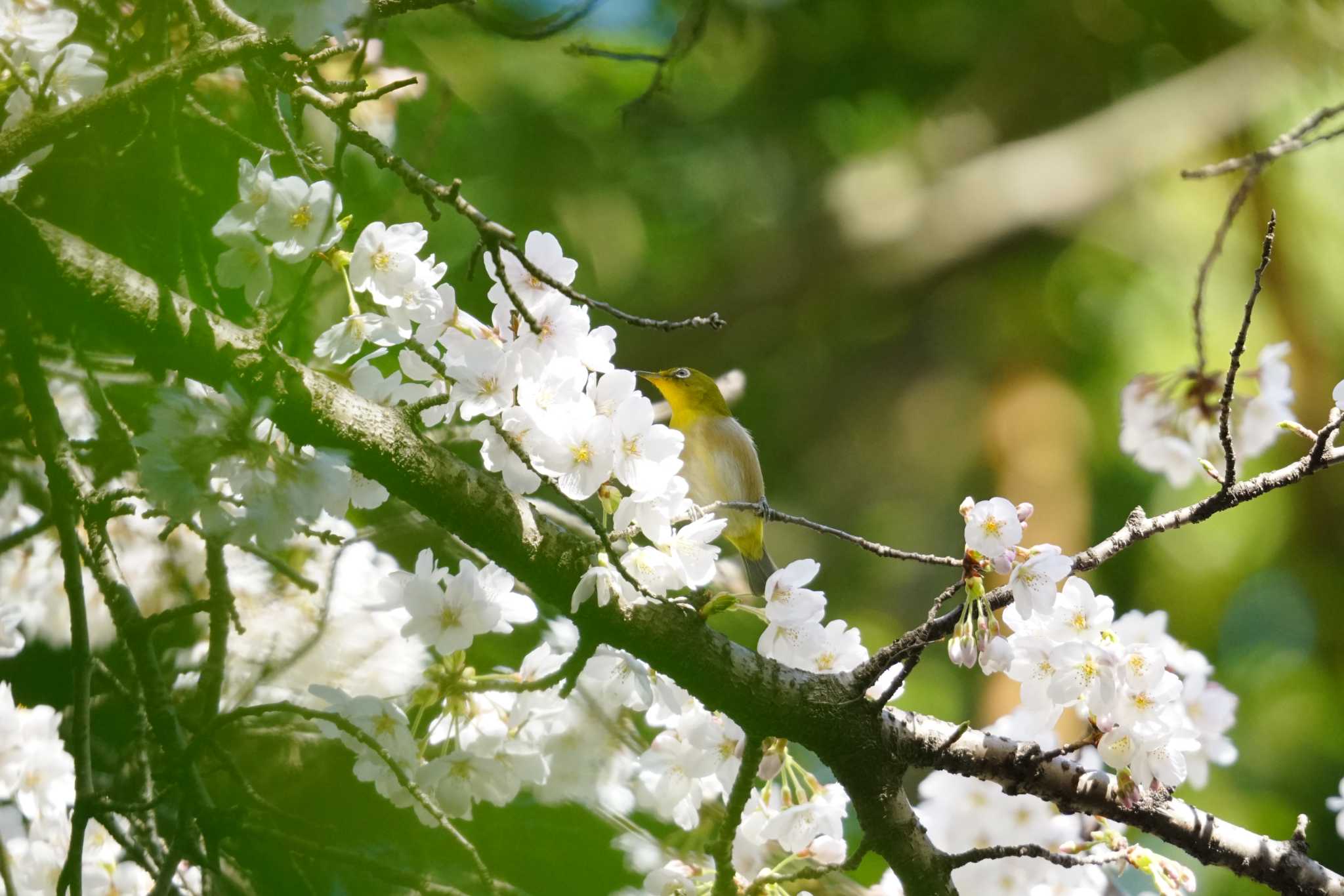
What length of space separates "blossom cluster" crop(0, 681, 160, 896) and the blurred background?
6.21 feet

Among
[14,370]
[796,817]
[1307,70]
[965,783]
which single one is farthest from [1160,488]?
[14,370]

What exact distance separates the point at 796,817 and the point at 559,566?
36 centimetres

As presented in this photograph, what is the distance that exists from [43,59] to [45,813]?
0.70m

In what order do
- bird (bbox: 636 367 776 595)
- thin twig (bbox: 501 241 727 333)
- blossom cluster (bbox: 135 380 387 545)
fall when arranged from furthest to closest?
bird (bbox: 636 367 776 595) → thin twig (bbox: 501 241 727 333) → blossom cluster (bbox: 135 380 387 545)

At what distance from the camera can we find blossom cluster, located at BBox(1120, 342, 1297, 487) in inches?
56.2

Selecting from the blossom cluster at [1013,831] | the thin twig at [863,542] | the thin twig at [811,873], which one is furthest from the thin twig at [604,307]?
the blossom cluster at [1013,831]

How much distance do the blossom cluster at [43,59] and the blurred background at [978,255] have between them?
5.82 ft

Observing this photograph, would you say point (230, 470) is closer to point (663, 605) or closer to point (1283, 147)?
point (663, 605)

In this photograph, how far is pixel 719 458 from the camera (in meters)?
1.78

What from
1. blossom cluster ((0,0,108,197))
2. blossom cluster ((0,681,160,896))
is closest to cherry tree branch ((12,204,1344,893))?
blossom cluster ((0,0,108,197))

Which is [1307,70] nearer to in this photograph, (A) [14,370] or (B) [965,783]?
(B) [965,783]

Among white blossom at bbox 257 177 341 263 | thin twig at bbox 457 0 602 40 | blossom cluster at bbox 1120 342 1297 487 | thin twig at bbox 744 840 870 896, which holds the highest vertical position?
blossom cluster at bbox 1120 342 1297 487

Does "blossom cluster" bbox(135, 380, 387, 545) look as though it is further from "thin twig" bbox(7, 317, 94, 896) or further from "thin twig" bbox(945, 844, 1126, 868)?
"thin twig" bbox(945, 844, 1126, 868)

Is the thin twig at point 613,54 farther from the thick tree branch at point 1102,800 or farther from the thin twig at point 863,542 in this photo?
the thick tree branch at point 1102,800
